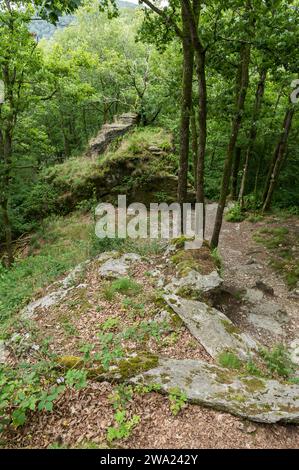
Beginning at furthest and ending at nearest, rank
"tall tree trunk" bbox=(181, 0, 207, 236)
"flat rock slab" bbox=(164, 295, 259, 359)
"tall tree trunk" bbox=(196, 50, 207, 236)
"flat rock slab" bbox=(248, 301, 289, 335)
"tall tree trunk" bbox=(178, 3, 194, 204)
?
1. "tall tree trunk" bbox=(178, 3, 194, 204)
2. "flat rock slab" bbox=(248, 301, 289, 335)
3. "tall tree trunk" bbox=(196, 50, 207, 236)
4. "tall tree trunk" bbox=(181, 0, 207, 236)
5. "flat rock slab" bbox=(164, 295, 259, 359)

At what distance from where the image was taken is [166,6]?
6.67 m

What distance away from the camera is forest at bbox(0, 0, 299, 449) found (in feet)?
11.0

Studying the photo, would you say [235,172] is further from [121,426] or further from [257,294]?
[121,426]

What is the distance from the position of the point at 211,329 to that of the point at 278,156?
9450mm

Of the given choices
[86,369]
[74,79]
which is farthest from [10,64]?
[86,369]

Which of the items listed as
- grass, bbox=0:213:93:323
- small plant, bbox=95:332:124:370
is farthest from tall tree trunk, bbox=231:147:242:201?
small plant, bbox=95:332:124:370

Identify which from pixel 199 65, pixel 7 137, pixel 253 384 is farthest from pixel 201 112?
pixel 7 137

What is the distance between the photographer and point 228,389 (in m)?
3.68

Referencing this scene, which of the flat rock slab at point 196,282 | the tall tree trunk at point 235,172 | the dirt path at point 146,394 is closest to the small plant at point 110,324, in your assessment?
the dirt path at point 146,394

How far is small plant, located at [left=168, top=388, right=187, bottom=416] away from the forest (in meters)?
0.01

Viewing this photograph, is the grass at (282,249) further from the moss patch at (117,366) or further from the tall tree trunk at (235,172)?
the moss patch at (117,366)

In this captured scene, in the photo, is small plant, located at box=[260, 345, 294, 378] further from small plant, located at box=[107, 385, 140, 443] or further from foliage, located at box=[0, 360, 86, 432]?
foliage, located at box=[0, 360, 86, 432]

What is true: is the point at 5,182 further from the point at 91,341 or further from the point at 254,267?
the point at 254,267

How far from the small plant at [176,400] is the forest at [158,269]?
1cm
